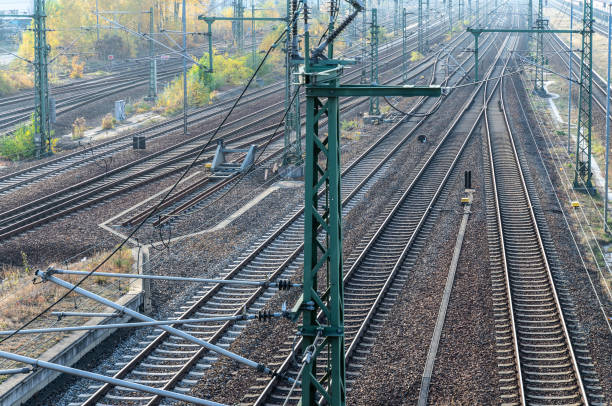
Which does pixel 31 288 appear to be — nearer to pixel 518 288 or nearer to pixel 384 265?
pixel 384 265

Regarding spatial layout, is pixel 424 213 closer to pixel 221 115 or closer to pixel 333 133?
pixel 333 133

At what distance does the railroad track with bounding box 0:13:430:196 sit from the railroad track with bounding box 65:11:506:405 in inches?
419

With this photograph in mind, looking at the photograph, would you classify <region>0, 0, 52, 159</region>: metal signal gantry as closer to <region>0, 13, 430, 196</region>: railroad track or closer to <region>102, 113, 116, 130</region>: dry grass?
<region>0, 13, 430, 196</region>: railroad track

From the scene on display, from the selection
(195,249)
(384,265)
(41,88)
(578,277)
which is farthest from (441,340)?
(41,88)

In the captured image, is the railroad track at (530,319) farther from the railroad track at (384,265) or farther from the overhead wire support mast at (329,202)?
the overhead wire support mast at (329,202)

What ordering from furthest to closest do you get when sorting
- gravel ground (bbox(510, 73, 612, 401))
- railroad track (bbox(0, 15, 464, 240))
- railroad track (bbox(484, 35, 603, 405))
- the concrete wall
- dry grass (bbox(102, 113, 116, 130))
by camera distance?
dry grass (bbox(102, 113, 116, 130)) < railroad track (bbox(0, 15, 464, 240)) < gravel ground (bbox(510, 73, 612, 401)) < railroad track (bbox(484, 35, 603, 405)) < the concrete wall

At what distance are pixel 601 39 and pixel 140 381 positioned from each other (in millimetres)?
92401

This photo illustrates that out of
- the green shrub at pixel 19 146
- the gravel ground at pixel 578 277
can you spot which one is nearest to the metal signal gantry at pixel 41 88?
the green shrub at pixel 19 146

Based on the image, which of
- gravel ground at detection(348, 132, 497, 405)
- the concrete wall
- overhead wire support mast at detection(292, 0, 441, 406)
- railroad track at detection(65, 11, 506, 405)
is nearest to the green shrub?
railroad track at detection(65, 11, 506, 405)

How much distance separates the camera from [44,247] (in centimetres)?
2133

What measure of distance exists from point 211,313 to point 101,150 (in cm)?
1975

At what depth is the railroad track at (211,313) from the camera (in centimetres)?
1384

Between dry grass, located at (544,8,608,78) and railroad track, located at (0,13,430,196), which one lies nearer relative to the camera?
A: railroad track, located at (0,13,430,196)

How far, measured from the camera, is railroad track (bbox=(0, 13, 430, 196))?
96.6 ft
